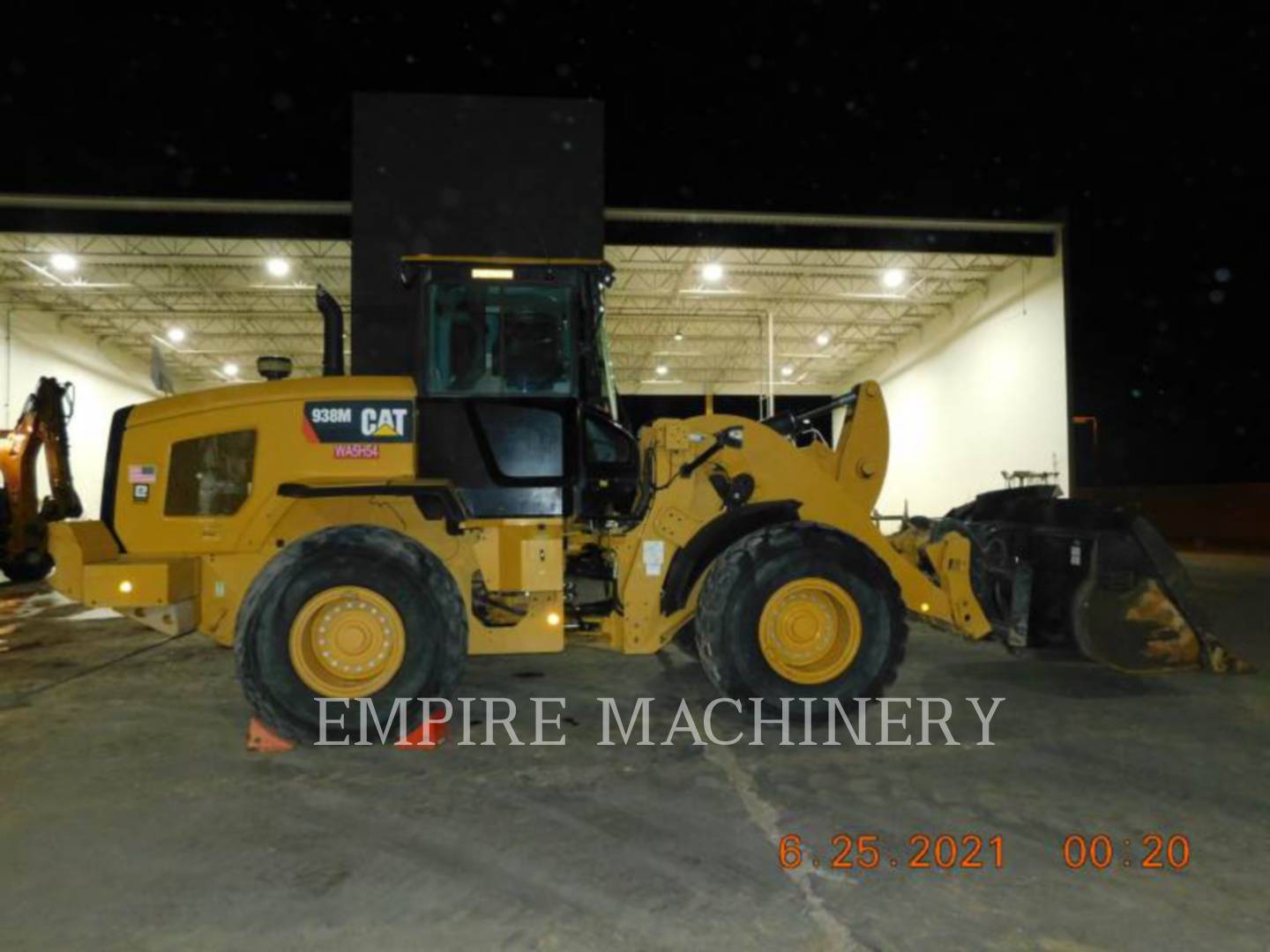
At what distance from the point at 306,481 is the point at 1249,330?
136 ft

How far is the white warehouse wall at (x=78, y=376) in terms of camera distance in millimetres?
21922

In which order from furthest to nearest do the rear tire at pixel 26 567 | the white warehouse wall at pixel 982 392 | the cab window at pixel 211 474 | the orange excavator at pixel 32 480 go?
the white warehouse wall at pixel 982 392
the rear tire at pixel 26 567
the orange excavator at pixel 32 480
the cab window at pixel 211 474

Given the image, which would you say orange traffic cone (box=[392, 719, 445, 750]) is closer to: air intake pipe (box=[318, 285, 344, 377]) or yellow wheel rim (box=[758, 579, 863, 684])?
yellow wheel rim (box=[758, 579, 863, 684])

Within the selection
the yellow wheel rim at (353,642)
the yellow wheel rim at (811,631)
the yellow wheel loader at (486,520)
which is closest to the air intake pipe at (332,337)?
the yellow wheel loader at (486,520)

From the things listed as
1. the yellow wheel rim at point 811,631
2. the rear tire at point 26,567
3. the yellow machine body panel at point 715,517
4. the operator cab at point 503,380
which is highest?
the operator cab at point 503,380

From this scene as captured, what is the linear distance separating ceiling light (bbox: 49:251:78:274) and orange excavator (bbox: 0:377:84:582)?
5.33 m

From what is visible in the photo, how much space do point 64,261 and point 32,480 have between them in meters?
6.70

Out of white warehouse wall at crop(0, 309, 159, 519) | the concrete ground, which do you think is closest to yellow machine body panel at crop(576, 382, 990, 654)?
the concrete ground

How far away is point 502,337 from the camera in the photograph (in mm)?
5230

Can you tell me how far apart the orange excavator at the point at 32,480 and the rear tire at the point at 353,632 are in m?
11.8

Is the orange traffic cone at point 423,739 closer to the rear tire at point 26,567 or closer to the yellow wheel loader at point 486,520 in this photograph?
the yellow wheel loader at point 486,520

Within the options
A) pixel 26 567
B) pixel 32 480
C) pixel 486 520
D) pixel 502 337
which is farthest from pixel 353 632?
pixel 26 567

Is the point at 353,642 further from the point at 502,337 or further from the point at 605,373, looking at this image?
the point at 605,373

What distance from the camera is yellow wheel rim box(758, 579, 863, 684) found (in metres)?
5.02
